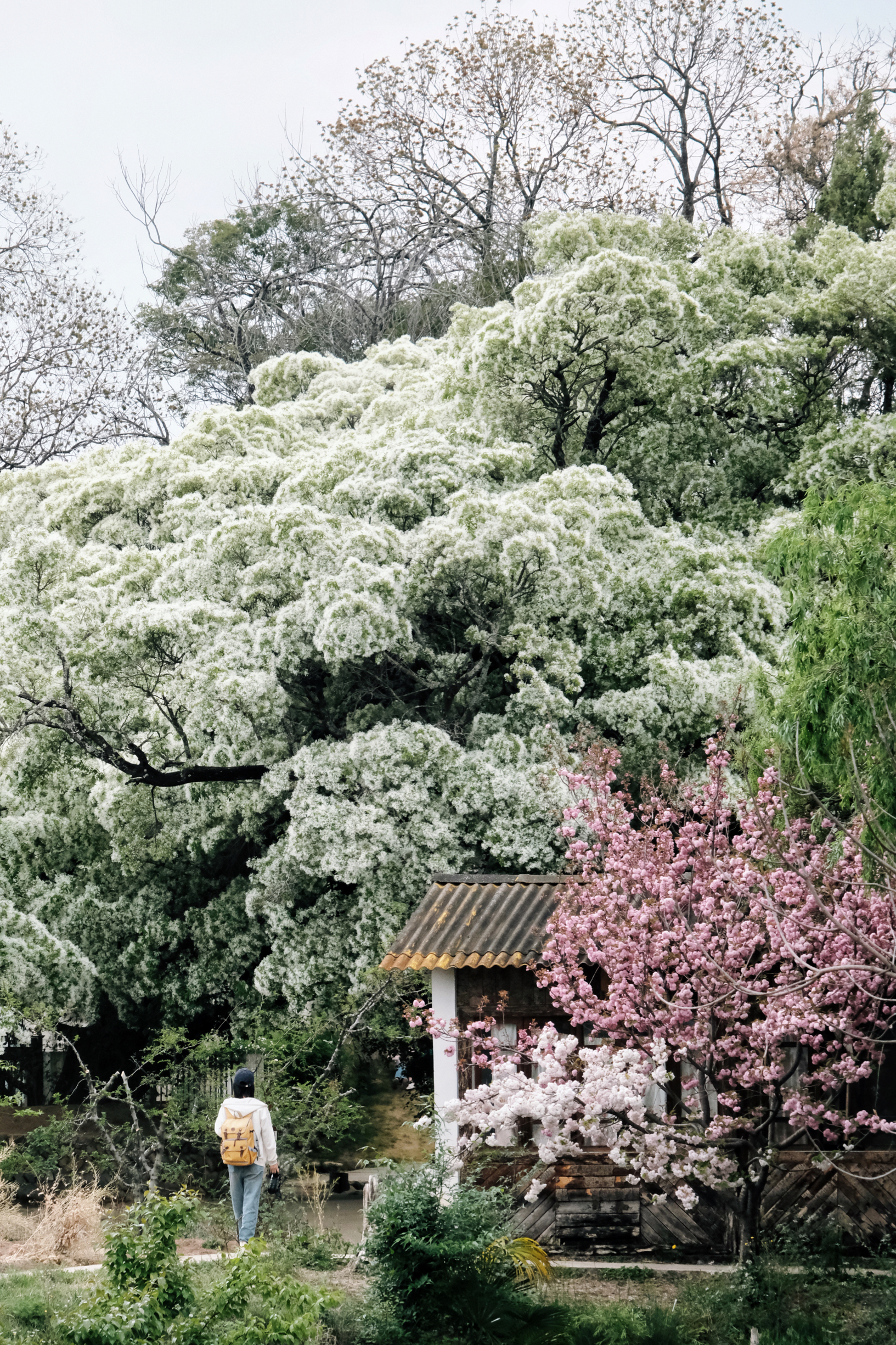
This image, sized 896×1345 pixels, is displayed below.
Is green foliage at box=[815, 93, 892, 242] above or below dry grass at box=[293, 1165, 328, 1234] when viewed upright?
above

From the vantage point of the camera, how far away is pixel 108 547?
17094 millimetres

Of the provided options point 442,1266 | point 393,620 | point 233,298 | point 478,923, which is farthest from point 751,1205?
point 233,298

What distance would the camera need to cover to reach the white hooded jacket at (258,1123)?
30.0 ft

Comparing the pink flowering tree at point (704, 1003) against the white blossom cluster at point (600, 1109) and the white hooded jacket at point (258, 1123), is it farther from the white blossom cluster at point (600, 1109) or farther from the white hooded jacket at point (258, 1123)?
the white hooded jacket at point (258, 1123)

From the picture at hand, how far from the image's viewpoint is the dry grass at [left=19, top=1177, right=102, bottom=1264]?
34.3 feet

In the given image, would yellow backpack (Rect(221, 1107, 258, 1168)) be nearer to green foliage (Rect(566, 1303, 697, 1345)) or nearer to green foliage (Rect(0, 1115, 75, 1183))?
green foliage (Rect(566, 1303, 697, 1345))

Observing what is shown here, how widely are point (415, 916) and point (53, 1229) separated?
3720mm

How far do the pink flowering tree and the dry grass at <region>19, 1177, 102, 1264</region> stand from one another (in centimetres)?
320

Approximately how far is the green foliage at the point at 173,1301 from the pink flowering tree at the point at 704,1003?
8.09ft

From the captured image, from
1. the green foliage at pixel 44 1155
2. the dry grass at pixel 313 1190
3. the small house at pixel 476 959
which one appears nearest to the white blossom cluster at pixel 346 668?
the green foliage at pixel 44 1155

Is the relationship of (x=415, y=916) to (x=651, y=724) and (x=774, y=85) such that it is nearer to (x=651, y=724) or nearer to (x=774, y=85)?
(x=651, y=724)

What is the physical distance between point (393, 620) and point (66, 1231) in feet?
20.8

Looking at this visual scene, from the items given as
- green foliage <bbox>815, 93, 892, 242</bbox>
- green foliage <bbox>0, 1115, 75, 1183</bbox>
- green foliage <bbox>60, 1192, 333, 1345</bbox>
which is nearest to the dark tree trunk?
green foliage <bbox>60, 1192, 333, 1345</bbox>

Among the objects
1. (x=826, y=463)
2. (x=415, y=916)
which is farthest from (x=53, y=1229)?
(x=826, y=463)
